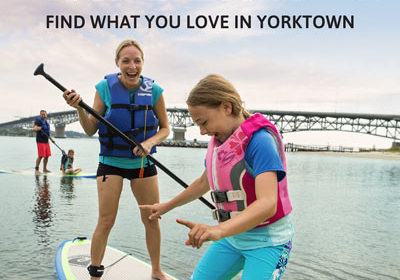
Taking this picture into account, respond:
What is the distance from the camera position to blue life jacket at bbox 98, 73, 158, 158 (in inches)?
145

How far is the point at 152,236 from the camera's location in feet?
13.4

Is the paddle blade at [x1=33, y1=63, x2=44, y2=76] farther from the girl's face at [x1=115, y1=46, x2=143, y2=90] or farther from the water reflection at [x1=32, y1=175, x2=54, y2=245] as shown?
the water reflection at [x1=32, y1=175, x2=54, y2=245]

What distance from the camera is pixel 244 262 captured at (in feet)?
7.68

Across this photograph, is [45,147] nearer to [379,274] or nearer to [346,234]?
[346,234]

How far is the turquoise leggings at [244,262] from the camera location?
211cm

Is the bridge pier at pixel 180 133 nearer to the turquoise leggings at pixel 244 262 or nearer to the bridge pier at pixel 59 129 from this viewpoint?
the bridge pier at pixel 59 129

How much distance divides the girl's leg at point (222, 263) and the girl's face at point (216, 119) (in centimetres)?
71

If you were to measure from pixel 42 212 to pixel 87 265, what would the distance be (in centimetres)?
363

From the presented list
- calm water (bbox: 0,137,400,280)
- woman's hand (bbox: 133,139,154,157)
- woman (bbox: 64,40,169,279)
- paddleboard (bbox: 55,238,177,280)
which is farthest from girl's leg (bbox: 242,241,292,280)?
calm water (bbox: 0,137,400,280)

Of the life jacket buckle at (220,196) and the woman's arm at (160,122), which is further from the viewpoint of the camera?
the woman's arm at (160,122)

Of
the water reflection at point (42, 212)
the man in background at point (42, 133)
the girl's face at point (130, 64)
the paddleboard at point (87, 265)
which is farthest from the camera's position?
the man in background at point (42, 133)

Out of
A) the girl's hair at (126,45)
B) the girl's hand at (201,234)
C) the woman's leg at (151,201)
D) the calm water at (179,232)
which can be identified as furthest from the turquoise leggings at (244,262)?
the calm water at (179,232)

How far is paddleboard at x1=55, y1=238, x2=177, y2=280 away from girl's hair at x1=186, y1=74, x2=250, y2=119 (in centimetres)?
290

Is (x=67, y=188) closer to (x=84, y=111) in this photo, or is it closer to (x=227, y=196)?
(x=84, y=111)
